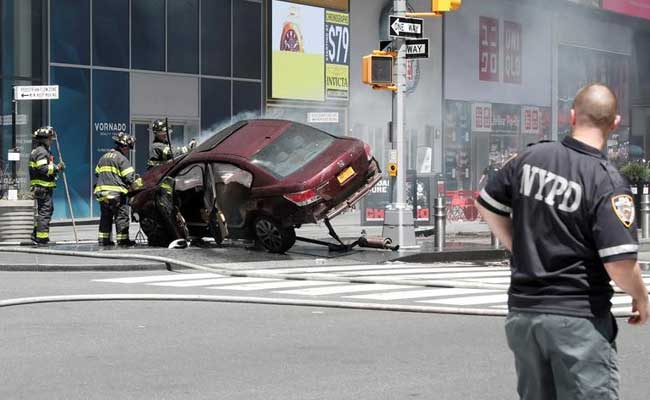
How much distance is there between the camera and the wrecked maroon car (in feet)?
51.6

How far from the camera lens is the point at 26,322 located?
31.5ft

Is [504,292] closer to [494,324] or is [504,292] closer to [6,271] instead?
[494,324]

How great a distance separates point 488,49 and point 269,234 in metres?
23.9

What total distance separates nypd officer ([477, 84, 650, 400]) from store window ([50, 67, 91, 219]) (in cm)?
2275

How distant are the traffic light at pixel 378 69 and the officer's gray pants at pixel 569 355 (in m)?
13.7

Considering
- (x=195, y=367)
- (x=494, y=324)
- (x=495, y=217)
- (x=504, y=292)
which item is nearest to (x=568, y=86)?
Answer: (x=504, y=292)

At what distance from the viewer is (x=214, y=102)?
1192 inches

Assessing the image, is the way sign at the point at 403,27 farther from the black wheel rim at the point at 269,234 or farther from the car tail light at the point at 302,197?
the black wheel rim at the point at 269,234

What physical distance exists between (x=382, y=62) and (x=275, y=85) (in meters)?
14.0

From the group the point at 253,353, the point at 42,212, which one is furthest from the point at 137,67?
the point at 253,353

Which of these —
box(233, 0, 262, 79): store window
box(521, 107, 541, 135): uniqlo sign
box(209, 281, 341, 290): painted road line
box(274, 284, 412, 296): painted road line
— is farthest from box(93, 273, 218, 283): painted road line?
box(521, 107, 541, 135): uniqlo sign

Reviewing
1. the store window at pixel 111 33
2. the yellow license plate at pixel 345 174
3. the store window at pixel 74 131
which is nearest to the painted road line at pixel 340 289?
the yellow license plate at pixel 345 174

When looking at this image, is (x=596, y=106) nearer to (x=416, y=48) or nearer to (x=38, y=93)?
(x=416, y=48)

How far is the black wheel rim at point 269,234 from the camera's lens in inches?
639
